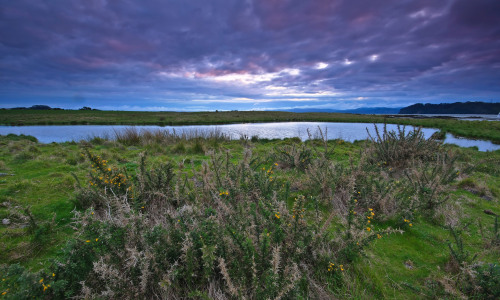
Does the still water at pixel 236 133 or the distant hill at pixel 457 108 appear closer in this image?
the still water at pixel 236 133

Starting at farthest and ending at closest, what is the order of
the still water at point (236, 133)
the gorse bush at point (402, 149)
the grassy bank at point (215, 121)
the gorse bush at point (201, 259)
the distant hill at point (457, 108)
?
the distant hill at point (457, 108) < the grassy bank at point (215, 121) < the still water at point (236, 133) < the gorse bush at point (402, 149) < the gorse bush at point (201, 259)

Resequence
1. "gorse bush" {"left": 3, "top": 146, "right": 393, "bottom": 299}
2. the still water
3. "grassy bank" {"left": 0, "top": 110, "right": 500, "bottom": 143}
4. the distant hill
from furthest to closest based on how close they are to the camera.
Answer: the distant hill, "grassy bank" {"left": 0, "top": 110, "right": 500, "bottom": 143}, the still water, "gorse bush" {"left": 3, "top": 146, "right": 393, "bottom": 299}

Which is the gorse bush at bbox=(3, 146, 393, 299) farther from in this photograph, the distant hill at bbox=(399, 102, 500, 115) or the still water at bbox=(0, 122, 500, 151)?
the distant hill at bbox=(399, 102, 500, 115)

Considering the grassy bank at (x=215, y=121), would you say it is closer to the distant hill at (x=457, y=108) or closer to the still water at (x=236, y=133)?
the still water at (x=236, y=133)

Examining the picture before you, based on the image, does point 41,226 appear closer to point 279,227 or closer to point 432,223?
point 279,227

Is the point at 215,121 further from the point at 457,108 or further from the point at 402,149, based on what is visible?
the point at 457,108

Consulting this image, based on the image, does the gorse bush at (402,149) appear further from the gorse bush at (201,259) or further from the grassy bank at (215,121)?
the grassy bank at (215,121)

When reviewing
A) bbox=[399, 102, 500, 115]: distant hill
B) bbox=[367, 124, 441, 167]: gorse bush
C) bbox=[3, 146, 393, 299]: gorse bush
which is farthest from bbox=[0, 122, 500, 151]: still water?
bbox=[399, 102, 500, 115]: distant hill

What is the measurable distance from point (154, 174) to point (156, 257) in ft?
8.08

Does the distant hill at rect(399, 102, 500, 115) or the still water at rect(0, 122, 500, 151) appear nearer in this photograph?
the still water at rect(0, 122, 500, 151)

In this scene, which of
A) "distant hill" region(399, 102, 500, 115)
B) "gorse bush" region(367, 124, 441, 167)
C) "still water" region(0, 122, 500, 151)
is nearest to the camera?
"gorse bush" region(367, 124, 441, 167)

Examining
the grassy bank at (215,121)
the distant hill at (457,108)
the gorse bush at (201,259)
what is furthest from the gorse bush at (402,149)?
the distant hill at (457,108)

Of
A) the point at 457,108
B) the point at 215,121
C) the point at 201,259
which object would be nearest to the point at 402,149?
the point at 201,259

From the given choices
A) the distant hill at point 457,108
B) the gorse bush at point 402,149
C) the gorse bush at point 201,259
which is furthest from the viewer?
the distant hill at point 457,108
